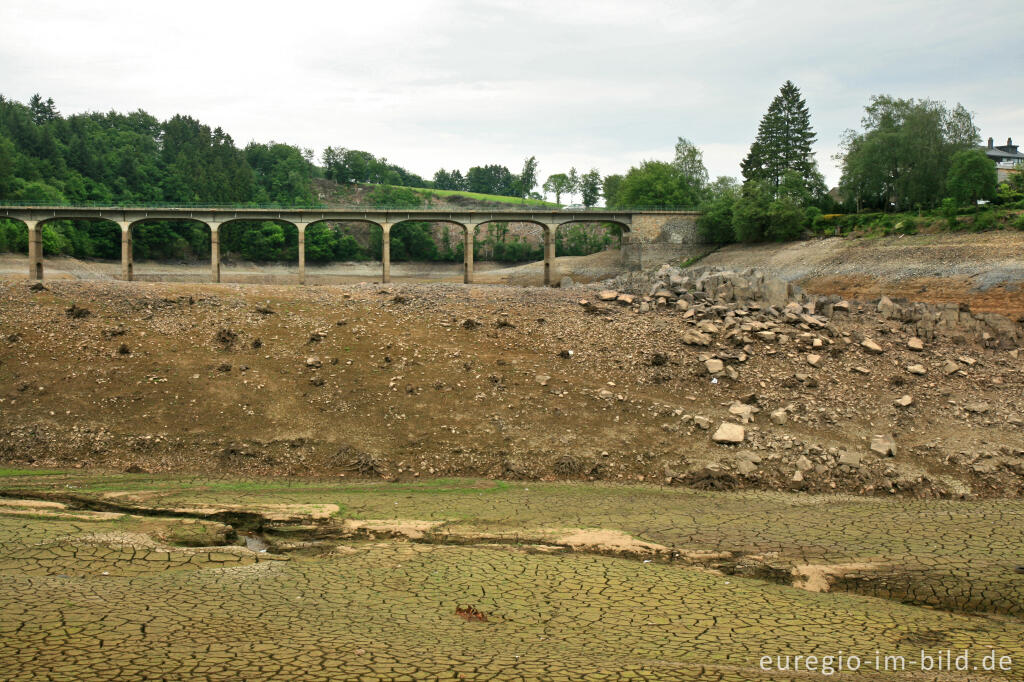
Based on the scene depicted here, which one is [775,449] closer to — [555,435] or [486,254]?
[555,435]

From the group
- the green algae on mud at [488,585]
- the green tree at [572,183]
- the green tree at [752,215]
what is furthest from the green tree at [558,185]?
the green algae on mud at [488,585]

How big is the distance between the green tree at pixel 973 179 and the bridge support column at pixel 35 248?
74.9 m

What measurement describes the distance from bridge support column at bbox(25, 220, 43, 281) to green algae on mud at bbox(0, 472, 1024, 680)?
2115 inches

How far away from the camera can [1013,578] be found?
12.0m

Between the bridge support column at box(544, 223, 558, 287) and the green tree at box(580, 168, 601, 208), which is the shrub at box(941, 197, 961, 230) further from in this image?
the green tree at box(580, 168, 601, 208)

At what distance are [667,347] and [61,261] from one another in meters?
75.7

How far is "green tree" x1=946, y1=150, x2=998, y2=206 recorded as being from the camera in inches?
2072

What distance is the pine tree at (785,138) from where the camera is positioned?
278ft

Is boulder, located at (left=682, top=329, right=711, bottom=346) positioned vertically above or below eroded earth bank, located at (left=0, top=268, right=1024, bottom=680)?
above

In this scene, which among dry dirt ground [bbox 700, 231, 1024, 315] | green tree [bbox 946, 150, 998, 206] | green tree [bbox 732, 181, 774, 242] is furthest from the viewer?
green tree [bbox 732, 181, 774, 242]

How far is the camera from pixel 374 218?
65.9 metres

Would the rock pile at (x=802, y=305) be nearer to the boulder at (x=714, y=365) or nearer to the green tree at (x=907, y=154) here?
the boulder at (x=714, y=365)

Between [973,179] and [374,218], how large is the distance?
1932 inches

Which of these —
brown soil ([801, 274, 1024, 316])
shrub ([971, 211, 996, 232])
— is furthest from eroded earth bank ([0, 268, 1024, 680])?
shrub ([971, 211, 996, 232])
